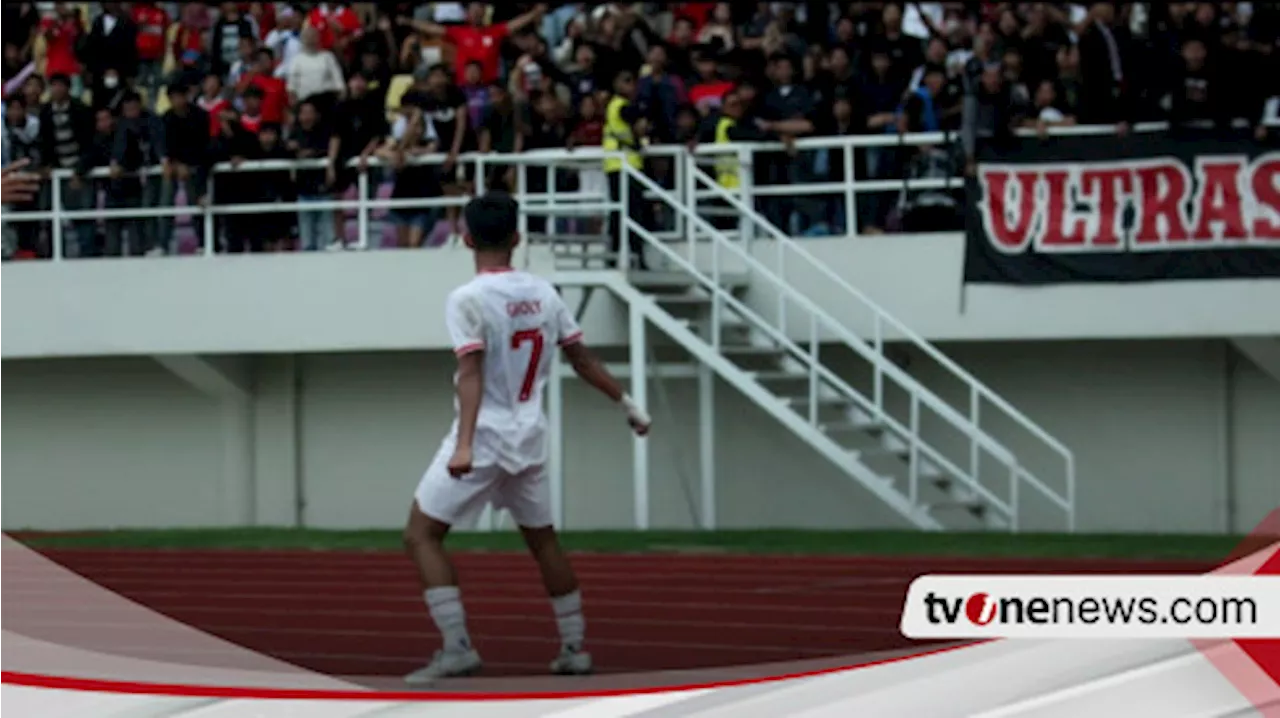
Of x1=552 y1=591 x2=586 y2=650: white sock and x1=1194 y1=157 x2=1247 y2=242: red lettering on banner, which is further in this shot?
x1=1194 y1=157 x2=1247 y2=242: red lettering on banner

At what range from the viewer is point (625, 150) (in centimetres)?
1845

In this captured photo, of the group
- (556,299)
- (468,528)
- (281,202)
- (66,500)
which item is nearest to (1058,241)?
(468,528)

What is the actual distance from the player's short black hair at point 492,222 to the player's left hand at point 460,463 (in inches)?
26.5

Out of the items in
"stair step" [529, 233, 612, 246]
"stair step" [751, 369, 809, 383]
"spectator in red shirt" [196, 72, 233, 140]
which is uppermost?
"spectator in red shirt" [196, 72, 233, 140]

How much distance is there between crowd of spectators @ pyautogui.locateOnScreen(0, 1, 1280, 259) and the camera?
17.9 meters

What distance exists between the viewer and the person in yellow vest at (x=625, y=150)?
18562 millimetres

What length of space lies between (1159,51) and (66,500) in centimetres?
899

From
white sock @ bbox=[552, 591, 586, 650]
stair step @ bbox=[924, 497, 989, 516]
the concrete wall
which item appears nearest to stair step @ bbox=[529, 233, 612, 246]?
the concrete wall

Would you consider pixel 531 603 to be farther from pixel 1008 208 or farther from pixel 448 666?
pixel 1008 208

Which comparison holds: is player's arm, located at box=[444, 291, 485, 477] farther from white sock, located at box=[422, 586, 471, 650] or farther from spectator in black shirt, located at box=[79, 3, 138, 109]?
spectator in black shirt, located at box=[79, 3, 138, 109]

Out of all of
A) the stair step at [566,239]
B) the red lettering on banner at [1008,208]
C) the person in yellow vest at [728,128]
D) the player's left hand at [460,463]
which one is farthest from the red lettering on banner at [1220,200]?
the player's left hand at [460,463]

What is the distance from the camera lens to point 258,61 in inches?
804

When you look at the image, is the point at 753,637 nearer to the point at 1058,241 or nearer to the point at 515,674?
the point at 515,674

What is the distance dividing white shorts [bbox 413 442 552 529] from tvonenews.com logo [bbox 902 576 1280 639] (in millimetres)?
2323
